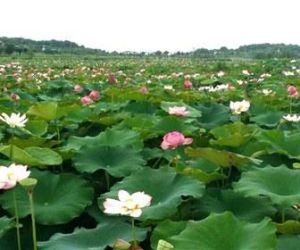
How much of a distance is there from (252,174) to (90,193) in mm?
479

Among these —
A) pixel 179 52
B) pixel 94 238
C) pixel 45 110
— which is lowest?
pixel 179 52

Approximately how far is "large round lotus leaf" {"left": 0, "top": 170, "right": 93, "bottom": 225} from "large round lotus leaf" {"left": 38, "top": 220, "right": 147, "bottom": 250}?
0.14 meters

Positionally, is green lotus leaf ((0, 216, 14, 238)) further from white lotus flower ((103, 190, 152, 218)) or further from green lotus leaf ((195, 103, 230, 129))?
green lotus leaf ((195, 103, 230, 129))

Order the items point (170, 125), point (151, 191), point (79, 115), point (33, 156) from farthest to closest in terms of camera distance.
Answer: point (79, 115)
point (170, 125)
point (33, 156)
point (151, 191)

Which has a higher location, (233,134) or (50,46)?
(233,134)

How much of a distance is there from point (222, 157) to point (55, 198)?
51 cm

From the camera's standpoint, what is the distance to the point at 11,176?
4.42 ft

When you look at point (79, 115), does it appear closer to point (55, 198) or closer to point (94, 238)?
point (55, 198)

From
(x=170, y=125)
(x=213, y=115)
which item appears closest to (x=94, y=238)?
(x=170, y=125)

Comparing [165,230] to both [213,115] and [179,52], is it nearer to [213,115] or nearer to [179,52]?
[213,115]

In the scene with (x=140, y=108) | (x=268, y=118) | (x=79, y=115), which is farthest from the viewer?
(x=140, y=108)

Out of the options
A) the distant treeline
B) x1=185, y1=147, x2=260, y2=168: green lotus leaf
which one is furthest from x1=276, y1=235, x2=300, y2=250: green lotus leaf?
the distant treeline

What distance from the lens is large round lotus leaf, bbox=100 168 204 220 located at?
4.89 feet

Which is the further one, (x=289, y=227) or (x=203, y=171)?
(x=203, y=171)
